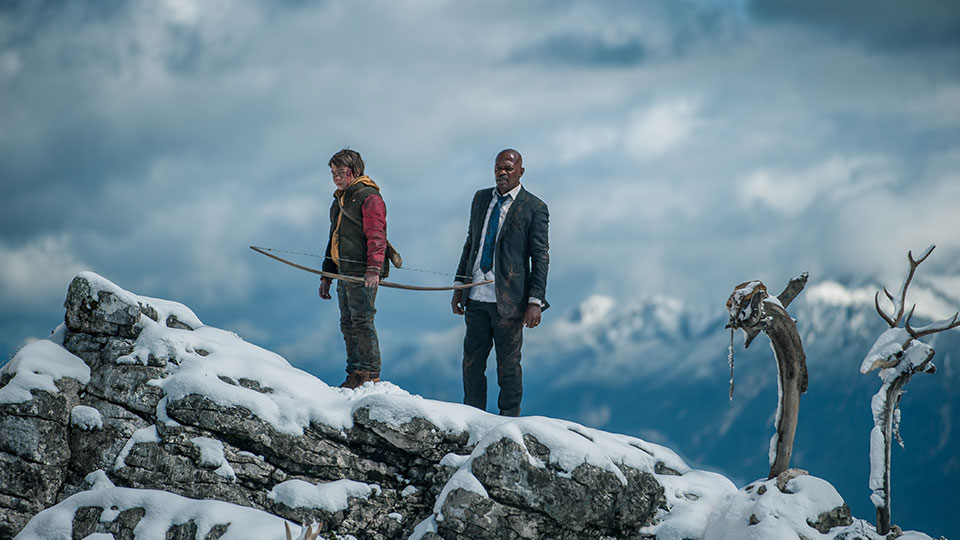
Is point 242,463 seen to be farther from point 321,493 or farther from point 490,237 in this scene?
point 490,237

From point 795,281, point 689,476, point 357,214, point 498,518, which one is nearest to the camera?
point 498,518

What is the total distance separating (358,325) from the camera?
10.3m

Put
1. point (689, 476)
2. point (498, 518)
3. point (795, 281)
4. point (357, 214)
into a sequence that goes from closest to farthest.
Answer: point (498, 518) → point (795, 281) → point (689, 476) → point (357, 214)

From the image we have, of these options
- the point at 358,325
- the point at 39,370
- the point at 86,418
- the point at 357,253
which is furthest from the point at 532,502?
the point at 39,370

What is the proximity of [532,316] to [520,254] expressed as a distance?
0.71 metres

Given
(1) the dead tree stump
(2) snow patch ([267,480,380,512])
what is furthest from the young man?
(1) the dead tree stump

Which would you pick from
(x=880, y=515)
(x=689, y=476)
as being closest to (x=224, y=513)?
(x=689, y=476)

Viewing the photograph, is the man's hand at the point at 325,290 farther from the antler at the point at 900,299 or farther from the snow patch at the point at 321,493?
the antler at the point at 900,299

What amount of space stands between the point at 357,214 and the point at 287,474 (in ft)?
9.90

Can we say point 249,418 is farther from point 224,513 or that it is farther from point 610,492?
point 610,492

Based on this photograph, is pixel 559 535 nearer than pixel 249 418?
Yes

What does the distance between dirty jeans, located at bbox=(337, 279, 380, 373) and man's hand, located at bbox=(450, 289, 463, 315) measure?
2.96 feet

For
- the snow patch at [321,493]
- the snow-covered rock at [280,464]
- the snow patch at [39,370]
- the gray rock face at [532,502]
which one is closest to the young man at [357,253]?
the snow-covered rock at [280,464]

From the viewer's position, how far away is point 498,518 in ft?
27.8
